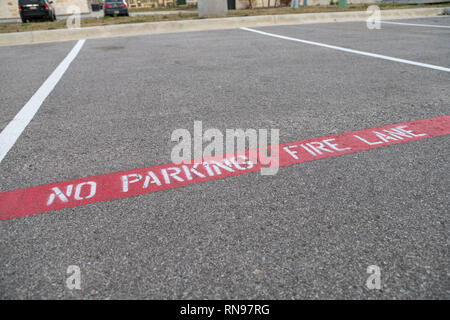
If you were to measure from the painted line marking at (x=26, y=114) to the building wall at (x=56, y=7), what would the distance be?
88.4ft

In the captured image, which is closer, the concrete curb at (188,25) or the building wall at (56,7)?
the concrete curb at (188,25)

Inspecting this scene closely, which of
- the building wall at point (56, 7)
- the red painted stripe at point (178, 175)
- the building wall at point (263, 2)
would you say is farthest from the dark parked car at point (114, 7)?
the red painted stripe at point (178, 175)

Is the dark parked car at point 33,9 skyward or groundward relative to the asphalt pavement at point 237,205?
skyward

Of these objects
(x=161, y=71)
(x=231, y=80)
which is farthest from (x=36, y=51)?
(x=231, y=80)

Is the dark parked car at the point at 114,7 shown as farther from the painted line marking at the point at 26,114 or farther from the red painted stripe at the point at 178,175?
the red painted stripe at the point at 178,175

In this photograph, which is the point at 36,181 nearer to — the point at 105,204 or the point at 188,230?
the point at 105,204

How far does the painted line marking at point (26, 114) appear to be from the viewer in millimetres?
3092

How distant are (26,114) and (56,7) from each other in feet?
98.9

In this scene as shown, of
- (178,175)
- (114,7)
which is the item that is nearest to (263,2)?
(114,7)

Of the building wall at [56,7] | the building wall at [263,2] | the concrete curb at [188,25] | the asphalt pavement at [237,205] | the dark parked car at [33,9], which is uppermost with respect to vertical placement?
the building wall at [56,7]

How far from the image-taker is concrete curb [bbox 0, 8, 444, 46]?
399 inches

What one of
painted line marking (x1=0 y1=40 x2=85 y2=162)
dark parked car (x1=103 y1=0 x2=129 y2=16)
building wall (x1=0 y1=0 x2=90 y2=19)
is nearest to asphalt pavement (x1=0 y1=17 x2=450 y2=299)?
painted line marking (x1=0 y1=40 x2=85 y2=162)

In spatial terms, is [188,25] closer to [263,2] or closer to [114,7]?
[114,7]

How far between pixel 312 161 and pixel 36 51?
8433mm
